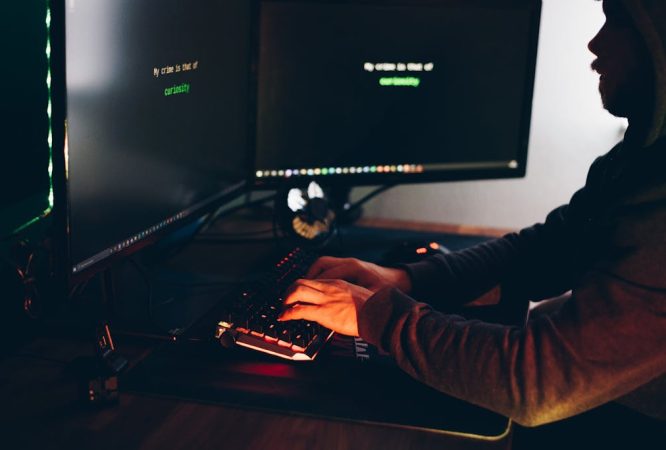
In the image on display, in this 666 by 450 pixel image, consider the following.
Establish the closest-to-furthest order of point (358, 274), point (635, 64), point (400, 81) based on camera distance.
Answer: point (635, 64), point (358, 274), point (400, 81)

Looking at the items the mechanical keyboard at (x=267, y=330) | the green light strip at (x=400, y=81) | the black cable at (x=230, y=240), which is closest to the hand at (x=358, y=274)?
the mechanical keyboard at (x=267, y=330)

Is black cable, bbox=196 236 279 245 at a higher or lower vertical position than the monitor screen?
lower

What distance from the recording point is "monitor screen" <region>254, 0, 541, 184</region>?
160 centimetres

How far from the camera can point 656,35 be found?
0.98 metres

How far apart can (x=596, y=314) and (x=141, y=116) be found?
675 millimetres

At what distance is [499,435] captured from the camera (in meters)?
0.93

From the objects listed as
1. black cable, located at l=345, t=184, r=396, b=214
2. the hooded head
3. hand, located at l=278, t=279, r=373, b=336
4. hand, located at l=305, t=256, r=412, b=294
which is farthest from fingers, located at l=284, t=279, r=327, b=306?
black cable, located at l=345, t=184, r=396, b=214

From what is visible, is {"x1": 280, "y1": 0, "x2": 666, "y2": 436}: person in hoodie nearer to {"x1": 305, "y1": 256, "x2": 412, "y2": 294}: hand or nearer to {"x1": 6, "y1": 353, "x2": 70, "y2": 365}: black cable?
{"x1": 305, "y1": 256, "x2": 412, "y2": 294}: hand

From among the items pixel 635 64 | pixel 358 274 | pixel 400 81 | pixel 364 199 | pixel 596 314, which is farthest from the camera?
pixel 364 199

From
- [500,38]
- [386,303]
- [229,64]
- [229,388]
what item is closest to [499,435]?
[386,303]

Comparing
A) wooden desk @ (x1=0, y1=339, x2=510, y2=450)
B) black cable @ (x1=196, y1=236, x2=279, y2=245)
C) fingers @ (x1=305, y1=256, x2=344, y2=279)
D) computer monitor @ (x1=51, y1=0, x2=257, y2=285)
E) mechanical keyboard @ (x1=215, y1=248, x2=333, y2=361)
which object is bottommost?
wooden desk @ (x1=0, y1=339, x2=510, y2=450)

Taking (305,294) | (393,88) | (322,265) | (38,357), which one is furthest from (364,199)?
(38,357)

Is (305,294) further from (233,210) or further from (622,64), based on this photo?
(233,210)

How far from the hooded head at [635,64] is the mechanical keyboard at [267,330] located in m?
0.51
